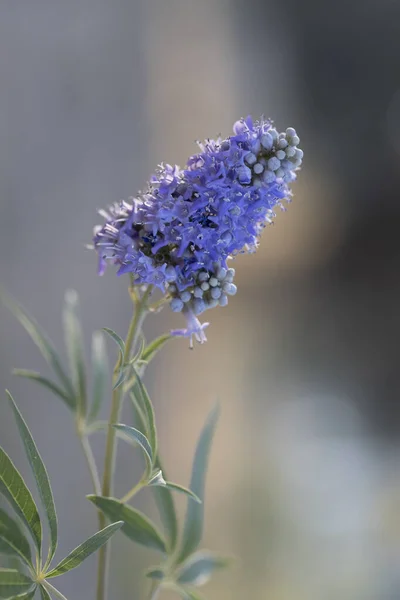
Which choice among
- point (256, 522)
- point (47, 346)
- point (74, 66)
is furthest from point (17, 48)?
point (256, 522)

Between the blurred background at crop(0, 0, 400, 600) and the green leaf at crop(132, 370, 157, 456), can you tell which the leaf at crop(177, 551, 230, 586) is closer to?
the green leaf at crop(132, 370, 157, 456)

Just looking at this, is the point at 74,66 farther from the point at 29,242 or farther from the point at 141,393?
the point at 141,393

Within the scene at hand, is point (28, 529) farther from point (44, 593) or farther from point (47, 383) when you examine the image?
point (47, 383)

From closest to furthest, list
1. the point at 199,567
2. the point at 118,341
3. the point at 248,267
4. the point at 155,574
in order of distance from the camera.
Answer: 1. the point at 118,341
2. the point at 155,574
3. the point at 199,567
4. the point at 248,267

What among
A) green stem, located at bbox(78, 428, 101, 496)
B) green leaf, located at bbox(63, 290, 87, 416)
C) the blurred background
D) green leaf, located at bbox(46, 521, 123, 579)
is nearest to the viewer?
green leaf, located at bbox(46, 521, 123, 579)

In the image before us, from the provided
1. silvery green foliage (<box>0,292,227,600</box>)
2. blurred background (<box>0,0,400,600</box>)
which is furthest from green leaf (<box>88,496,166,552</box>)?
blurred background (<box>0,0,400,600</box>)

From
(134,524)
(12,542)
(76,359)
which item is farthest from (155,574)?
(76,359)

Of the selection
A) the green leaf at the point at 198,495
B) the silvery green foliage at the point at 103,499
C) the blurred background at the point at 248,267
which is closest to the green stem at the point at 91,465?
the silvery green foliage at the point at 103,499
